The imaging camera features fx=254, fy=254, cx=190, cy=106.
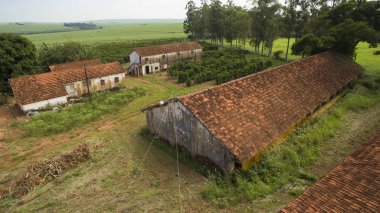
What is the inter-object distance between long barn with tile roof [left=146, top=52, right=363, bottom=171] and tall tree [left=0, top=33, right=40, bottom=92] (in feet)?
62.6

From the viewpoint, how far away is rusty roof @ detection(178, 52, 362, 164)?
12898mm

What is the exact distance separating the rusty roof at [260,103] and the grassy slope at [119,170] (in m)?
2.42

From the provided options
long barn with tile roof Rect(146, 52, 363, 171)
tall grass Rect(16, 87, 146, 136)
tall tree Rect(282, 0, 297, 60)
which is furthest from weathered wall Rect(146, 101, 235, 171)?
tall tree Rect(282, 0, 297, 60)

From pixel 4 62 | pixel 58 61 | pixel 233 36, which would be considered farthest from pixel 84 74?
pixel 233 36

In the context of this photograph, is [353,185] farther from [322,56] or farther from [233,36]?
[233,36]

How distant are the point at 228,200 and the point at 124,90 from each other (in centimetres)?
2007

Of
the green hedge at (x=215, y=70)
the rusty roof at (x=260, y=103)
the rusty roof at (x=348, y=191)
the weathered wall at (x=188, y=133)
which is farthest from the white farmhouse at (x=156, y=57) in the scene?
the rusty roof at (x=348, y=191)

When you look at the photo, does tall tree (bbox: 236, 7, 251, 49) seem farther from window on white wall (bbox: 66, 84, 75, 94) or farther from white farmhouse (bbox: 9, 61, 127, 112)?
window on white wall (bbox: 66, 84, 75, 94)

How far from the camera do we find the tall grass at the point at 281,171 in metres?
11.2

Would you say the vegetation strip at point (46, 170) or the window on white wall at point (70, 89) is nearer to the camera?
the vegetation strip at point (46, 170)

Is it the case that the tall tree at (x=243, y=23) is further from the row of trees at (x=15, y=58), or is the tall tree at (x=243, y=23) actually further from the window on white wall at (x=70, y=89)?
the row of trees at (x=15, y=58)

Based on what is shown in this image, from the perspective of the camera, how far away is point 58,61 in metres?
37.4

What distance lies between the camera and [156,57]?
3803 cm

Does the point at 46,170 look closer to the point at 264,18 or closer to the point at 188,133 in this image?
the point at 188,133
